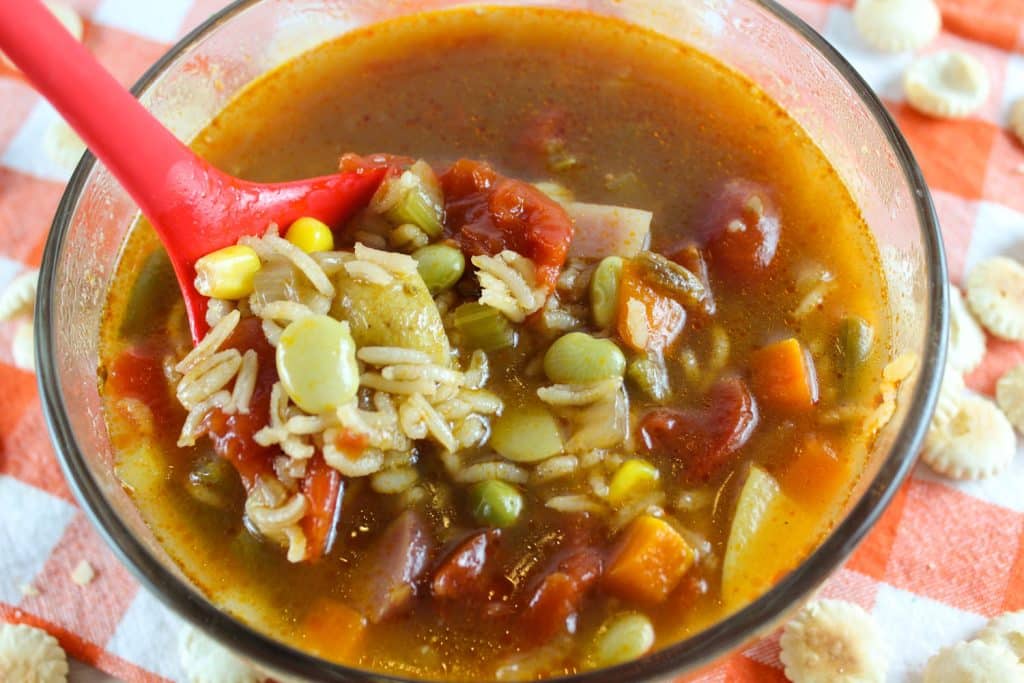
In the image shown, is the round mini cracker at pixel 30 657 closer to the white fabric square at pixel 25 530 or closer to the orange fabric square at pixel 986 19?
the white fabric square at pixel 25 530

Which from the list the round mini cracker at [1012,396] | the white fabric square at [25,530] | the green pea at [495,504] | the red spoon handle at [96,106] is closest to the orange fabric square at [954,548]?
the round mini cracker at [1012,396]

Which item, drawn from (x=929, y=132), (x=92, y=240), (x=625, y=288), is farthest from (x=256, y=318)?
(x=929, y=132)

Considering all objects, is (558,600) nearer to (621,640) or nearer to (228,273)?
(621,640)

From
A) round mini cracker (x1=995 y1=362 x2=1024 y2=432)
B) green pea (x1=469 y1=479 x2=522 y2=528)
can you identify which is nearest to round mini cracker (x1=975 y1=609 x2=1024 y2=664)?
round mini cracker (x1=995 y1=362 x2=1024 y2=432)

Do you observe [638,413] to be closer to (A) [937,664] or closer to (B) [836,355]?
(B) [836,355]

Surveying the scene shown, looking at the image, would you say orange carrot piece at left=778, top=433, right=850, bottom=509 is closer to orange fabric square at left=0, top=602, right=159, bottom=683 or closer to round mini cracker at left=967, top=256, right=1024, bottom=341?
round mini cracker at left=967, top=256, right=1024, bottom=341

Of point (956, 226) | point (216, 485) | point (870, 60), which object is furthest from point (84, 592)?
point (870, 60)
